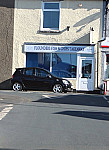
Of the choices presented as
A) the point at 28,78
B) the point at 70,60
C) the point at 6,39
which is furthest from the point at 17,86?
the point at 70,60

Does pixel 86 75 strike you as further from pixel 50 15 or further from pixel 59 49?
pixel 50 15

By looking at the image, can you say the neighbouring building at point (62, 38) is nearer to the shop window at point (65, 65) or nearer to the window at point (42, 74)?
the shop window at point (65, 65)

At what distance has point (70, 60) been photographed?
20906mm

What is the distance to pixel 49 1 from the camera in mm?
21062

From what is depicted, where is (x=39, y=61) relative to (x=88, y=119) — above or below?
above

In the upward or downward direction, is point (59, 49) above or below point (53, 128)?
above

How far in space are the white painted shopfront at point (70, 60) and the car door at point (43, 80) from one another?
2.13 metres

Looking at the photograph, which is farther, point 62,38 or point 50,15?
point 50,15

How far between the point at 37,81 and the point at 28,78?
667 mm

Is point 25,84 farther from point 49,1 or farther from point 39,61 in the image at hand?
point 49,1

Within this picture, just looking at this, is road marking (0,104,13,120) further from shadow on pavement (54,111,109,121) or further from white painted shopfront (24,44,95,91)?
white painted shopfront (24,44,95,91)

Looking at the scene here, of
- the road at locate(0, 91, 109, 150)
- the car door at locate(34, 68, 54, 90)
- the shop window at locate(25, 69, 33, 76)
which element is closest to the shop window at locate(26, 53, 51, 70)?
the shop window at locate(25, 69, 33, 76)

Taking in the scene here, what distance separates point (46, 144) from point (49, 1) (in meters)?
15.9

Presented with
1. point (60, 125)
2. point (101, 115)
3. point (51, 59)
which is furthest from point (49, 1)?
point (60, 125)
